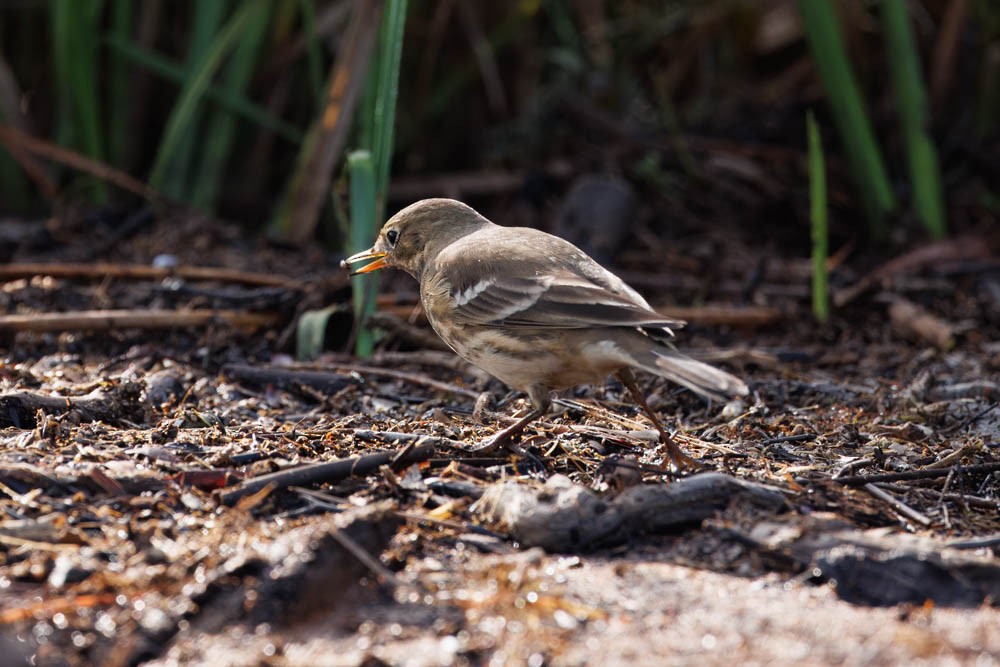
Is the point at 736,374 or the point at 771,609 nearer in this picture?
the point at 771,609

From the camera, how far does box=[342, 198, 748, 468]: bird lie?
3607 millimetres

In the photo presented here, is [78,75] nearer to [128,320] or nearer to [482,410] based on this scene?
[128,320]

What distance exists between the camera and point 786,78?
8875 mm

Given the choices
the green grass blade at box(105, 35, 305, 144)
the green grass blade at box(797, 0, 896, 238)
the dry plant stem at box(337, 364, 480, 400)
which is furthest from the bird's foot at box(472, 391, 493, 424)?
the green grass blade at box(797, 0, 896, 238)

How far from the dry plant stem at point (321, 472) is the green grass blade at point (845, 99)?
4.05 m

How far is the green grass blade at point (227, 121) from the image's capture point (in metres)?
6.79

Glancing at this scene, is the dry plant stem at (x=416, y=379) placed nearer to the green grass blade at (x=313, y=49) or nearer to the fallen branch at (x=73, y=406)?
the fallen branch at (x=73, y=406)

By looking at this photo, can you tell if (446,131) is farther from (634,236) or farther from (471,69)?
(634,236)

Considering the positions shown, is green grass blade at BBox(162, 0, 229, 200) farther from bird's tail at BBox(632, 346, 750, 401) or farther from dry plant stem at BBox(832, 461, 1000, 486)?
dry plant stem at BBox(832, 461, 1000, 486)

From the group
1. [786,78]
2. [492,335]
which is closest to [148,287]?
[492,335]

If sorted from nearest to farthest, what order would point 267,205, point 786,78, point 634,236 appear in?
point 634,236 → point 267,205 → point 786,78

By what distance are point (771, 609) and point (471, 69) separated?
569 cm

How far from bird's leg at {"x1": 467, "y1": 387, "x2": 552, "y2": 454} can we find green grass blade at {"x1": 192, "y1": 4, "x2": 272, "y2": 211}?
3698 mm

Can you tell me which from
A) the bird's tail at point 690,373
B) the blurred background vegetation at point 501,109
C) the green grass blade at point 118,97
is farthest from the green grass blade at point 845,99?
the green grass blade at point 118,97
